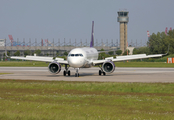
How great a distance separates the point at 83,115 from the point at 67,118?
921 mm

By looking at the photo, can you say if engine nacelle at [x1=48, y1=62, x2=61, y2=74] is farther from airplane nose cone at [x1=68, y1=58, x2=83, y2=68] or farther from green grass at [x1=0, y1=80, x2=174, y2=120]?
green grass at [x1=0, y1=80, x2=174, y2=120]

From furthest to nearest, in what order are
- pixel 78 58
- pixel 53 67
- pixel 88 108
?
pixel 53 67 → pixel 78 58 → pixel 88 108

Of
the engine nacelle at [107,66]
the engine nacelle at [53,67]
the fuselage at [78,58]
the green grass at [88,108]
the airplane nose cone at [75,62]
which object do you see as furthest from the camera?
the engine nacelle at [53,67]

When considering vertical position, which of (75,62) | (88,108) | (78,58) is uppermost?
(78,58)

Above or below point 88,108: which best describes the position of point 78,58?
above

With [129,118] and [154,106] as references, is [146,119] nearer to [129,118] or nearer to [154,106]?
[129,118]

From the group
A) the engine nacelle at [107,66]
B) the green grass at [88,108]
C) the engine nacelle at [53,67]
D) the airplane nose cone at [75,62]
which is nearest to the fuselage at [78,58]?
the airplane nose cone at [75,62]

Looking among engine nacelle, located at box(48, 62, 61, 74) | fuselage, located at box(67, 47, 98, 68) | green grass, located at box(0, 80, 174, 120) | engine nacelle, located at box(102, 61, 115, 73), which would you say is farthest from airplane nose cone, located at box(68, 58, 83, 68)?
green grass, located at box(0, 80, 174, 120)

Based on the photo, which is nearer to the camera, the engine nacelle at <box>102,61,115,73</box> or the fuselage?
the fuselage

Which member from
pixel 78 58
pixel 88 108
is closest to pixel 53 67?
pixel 78 58

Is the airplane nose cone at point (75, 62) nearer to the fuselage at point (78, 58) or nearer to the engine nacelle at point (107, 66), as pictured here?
the fuselage at point (78, 58)

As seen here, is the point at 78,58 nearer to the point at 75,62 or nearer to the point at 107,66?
the point at 75,62

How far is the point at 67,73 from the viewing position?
39531mm

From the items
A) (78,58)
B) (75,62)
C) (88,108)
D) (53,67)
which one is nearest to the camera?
(88,108)
